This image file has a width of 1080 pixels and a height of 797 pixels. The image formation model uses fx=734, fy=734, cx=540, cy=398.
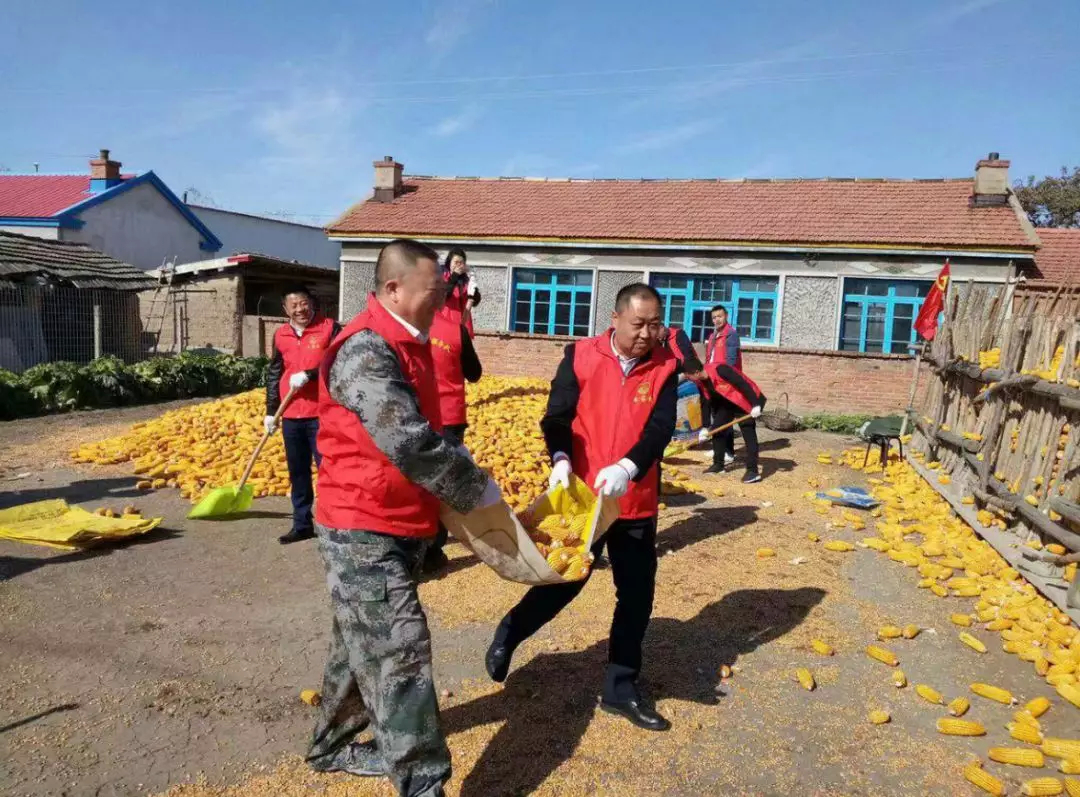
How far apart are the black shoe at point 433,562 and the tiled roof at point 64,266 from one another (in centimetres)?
1366

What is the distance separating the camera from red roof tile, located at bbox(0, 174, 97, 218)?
25.3 metres

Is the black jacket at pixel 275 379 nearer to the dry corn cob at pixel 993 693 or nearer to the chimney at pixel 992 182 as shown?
the dry corn cob at pixel 993 693

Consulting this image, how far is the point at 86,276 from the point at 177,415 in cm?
794

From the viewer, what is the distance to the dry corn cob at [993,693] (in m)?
A: 3.99

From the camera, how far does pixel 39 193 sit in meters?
27.5

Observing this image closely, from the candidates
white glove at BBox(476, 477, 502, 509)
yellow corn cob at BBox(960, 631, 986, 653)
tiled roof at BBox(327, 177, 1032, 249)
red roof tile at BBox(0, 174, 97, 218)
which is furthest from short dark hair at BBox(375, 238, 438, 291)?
red roof tile at BBox(0, 174, 97, 218)

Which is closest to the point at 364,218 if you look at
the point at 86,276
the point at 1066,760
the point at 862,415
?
the point at 86,276

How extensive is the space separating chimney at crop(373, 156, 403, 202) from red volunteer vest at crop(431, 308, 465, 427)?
19153mm

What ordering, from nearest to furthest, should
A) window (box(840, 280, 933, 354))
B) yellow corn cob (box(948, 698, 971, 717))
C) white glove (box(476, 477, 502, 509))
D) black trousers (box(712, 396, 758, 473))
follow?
white glove (box(476, 477, 502, 509)), yellow corn cob (box(948, 698, 971, 717)), black trousers (box(712, 396, 758, 473)), window (box(840, 280, 933, 354))

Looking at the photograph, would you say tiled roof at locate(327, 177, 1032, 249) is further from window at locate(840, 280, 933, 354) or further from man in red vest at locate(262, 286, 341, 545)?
man in red vest at locate(262, 286, 341, 545)

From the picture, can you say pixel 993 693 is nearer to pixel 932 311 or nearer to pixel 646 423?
pixel 646 423

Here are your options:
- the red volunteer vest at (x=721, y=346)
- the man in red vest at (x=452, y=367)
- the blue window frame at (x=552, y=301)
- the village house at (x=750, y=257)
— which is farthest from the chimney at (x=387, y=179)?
the man in red vest at (x=452, y=367)

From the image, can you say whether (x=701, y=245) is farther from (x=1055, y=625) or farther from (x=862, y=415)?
(x=1055, y=625)

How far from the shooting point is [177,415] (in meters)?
10.9
